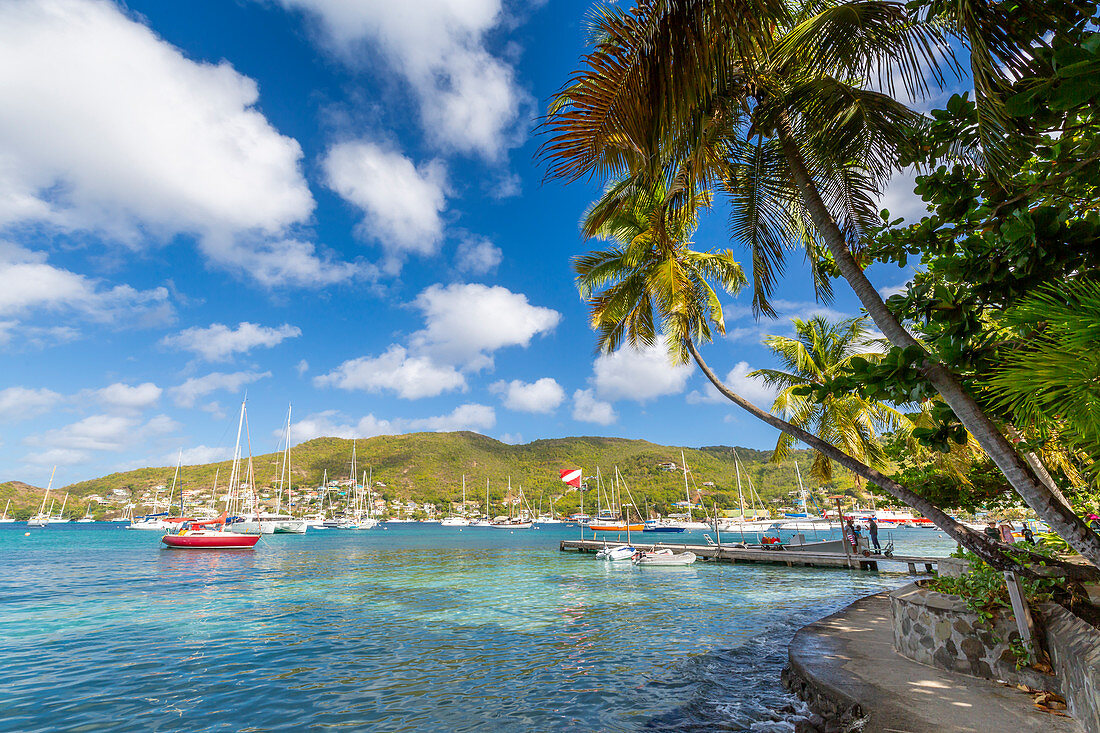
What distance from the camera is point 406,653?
10.5 meters

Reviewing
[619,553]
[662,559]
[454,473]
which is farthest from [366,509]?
→ [662,559]

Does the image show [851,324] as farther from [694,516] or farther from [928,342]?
[694,516]

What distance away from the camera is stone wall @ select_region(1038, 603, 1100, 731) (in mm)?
3760

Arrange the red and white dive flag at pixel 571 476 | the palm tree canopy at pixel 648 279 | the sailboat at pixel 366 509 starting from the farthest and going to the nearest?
the sailboat at pixel 366 509
the red and white dive flag at pixel 571 476
the palm tree canopy at pixel 648 279

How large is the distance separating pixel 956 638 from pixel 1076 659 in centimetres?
203

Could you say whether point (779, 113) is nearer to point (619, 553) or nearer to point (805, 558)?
point (805, 558)

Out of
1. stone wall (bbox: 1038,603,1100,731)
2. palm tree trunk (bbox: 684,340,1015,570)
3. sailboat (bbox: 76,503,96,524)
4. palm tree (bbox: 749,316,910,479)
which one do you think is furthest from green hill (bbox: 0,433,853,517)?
stone wall (bbox: 1038,603,1100,731)

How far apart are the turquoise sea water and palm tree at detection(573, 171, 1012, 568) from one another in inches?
199

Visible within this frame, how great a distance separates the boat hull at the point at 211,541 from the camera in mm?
37031

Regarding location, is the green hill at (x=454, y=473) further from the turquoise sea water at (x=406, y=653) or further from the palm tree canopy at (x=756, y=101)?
the palm tree canopy at (x=756, y=101)

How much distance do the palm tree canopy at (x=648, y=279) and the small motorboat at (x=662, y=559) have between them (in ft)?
60.7

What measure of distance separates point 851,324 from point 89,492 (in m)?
203

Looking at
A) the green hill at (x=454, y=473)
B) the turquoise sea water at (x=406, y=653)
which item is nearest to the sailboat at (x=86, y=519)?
the green hill at (x=454, y=473)

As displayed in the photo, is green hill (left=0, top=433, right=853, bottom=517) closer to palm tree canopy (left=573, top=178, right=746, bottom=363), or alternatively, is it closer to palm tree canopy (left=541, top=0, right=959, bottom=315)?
palm tree canopy (left=573, top=178, right=746, bottom=363)
